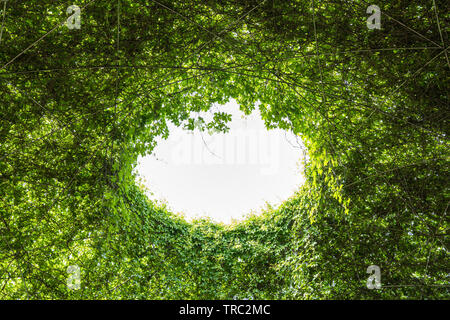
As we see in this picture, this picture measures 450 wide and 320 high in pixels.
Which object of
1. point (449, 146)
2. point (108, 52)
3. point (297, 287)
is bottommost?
point (297, 287)

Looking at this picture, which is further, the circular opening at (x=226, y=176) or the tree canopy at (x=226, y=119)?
the circular opening at (x=226, y=176)

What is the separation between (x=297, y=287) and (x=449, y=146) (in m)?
2.50

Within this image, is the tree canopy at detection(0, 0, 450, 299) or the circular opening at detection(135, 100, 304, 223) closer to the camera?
the tree canopy at detection(0, 0, 450, 299)

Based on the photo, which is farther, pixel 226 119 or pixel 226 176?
pixel 226 176

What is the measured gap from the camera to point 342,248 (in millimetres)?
3928

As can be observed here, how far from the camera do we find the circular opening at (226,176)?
6039 millimetres

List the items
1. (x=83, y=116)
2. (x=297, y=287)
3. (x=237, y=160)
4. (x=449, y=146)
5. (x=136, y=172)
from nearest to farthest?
(x=449, y=146) < (x=83, y=116) < (x=297, y=287) < (x=136, y=172) < (x=237, y=160)

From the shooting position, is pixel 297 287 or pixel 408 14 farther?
pixel 297 287

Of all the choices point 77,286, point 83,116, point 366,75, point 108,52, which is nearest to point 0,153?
point 83,116

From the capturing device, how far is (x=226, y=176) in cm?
730

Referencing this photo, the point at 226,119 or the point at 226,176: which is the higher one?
the point at 226,119

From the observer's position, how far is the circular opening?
6039 mm
